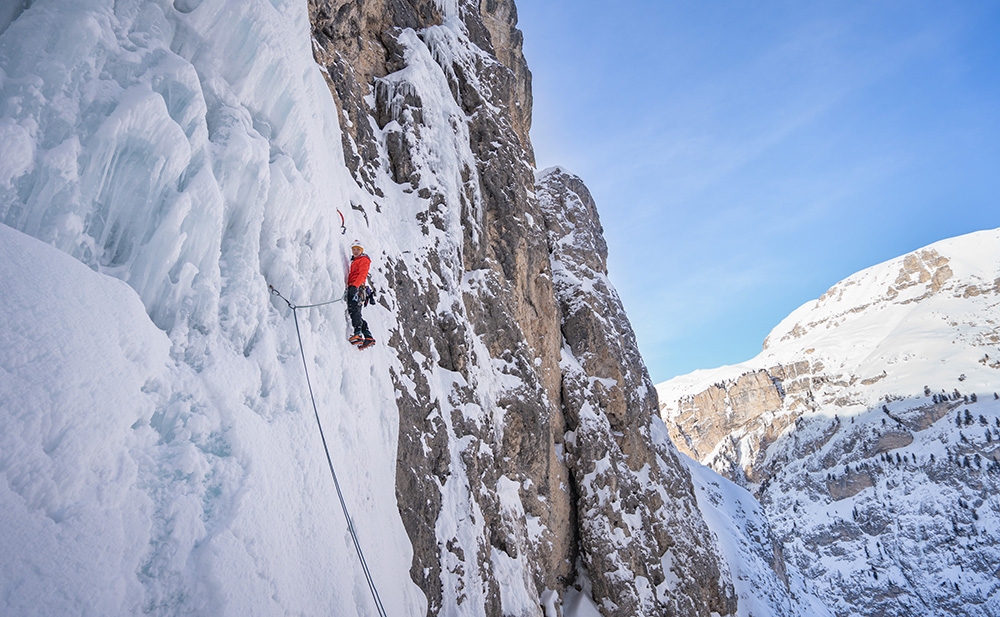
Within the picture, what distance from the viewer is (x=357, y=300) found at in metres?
8.51

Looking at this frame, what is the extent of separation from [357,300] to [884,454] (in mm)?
160952

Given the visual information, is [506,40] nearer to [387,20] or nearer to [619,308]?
[387,20]

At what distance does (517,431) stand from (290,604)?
34.9 ft

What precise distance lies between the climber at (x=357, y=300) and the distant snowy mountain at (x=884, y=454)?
2452 inches

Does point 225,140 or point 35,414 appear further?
point 225,140

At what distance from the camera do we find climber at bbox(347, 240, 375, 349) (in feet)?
27.8

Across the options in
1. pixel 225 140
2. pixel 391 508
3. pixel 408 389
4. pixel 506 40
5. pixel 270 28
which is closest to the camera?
pixel 225 140

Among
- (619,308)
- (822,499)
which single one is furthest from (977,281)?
(619,308)

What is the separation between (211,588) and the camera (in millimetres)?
4289

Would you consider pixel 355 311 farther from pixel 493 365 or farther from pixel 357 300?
pixel 493 365

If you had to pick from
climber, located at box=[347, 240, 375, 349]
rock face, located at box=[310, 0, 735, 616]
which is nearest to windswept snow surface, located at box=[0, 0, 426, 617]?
climber, located at box=[347, 240, 375, 349]

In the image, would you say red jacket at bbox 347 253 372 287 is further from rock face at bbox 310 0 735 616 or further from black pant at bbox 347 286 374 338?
rock face at bbox 310 0 735 616

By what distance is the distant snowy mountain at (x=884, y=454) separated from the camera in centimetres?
9944

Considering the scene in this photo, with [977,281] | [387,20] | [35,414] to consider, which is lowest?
[35,414]
